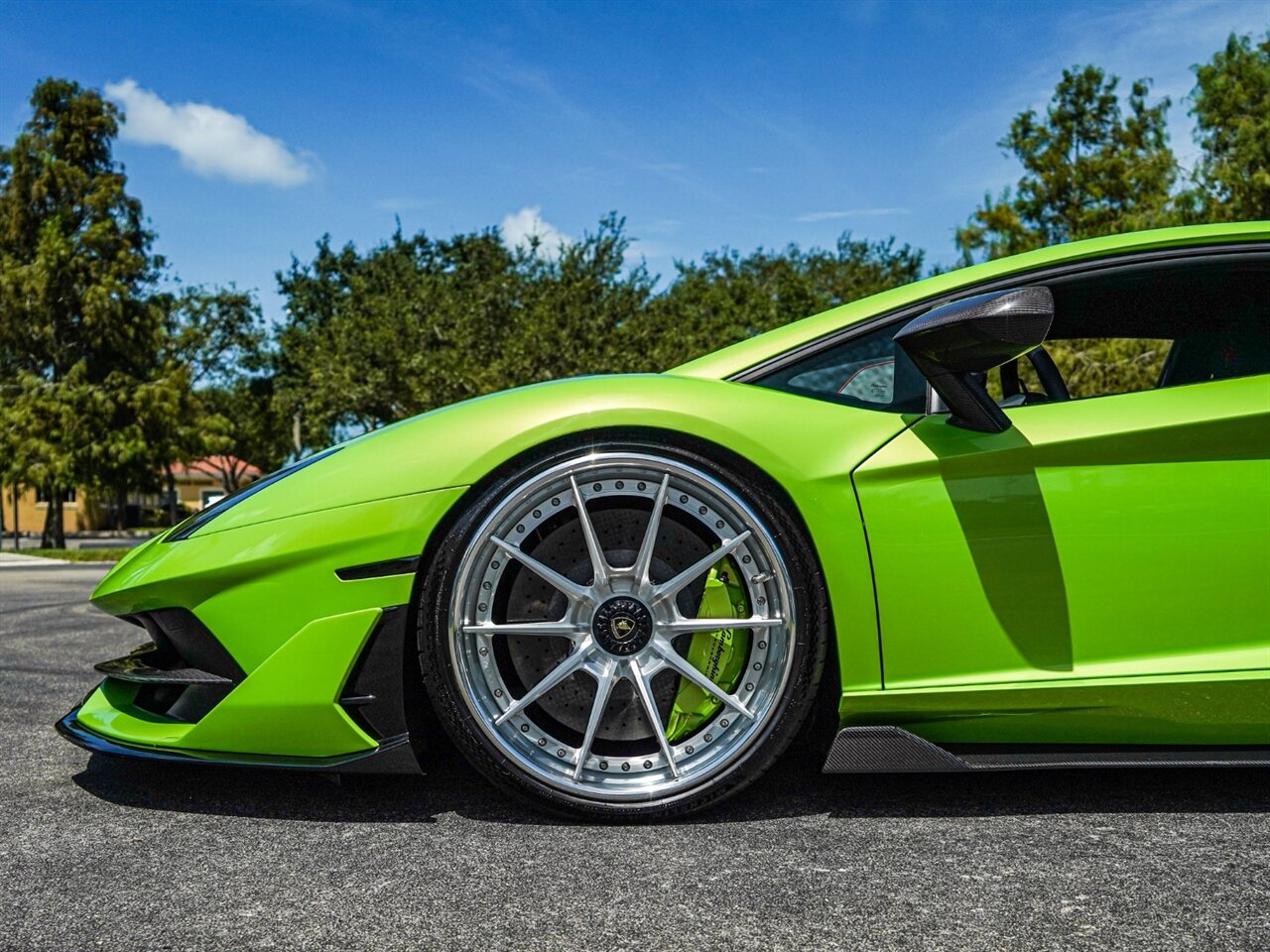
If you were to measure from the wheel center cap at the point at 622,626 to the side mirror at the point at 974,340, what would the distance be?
79cm

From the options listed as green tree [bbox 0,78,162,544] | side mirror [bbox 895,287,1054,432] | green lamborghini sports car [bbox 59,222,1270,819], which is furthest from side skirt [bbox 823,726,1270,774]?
green tree [bbox 0,78,162,544]

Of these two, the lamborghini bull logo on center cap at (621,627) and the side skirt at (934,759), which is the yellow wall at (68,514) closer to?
the lamborghini bull logo on center cap at (621,627)

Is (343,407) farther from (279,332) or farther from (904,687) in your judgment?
(904,687)

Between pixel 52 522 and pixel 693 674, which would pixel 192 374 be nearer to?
pixel 52 522

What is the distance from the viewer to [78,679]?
13.4ft

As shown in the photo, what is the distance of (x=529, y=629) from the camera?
7.35 feet

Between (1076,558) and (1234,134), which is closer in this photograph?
(1076,558)

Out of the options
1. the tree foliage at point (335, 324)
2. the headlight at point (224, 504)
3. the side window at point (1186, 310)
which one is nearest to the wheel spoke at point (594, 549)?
the headlight at point (224, 504)

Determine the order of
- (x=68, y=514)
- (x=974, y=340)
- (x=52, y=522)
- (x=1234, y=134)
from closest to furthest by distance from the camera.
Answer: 1. (x=974, y=340)
2. (x=1234, y=134)
3. (x=52, y=522)
4. (x=68, y=514)

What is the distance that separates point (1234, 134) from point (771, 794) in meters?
25.3

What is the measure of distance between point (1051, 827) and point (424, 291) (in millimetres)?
25317

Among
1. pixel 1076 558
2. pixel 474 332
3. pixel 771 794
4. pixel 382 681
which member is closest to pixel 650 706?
pixel 771 794

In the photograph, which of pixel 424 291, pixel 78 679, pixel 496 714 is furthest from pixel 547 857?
pixel 424 291

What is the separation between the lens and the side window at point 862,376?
245 cm
